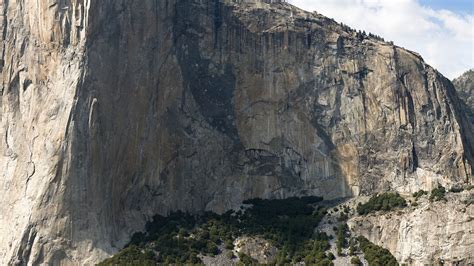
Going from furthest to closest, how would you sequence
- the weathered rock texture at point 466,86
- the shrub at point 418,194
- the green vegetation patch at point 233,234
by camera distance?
the weathered rock texture at point 466,86, the shrub at point 418,194, the green vegetation patch at point 233,234

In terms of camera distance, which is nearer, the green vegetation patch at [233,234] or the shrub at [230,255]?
the green vegetation patch at [233,234]

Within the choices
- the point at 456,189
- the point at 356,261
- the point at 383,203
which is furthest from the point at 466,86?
the point at 356,261

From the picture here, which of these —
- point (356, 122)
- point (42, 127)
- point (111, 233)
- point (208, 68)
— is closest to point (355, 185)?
point (356, 122)

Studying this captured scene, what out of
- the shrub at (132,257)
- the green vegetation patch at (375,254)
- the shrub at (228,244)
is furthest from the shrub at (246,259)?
the green vegetation patch at (375,254)

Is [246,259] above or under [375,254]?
under

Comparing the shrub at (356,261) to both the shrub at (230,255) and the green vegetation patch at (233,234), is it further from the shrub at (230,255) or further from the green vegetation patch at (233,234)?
the shrub at (230,255)

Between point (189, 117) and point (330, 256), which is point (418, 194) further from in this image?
point (189, 117)
